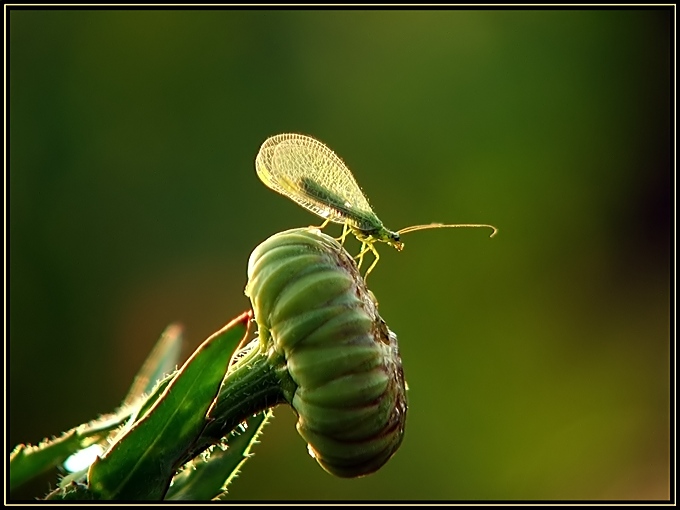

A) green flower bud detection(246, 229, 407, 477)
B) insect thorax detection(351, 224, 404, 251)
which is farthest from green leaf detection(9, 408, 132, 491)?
insect thorax detection(351, 224, 404, 251)

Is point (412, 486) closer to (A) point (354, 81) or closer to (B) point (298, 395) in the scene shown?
(A) point (354, 81)

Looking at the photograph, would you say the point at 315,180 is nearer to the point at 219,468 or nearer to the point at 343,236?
the point at 343,236

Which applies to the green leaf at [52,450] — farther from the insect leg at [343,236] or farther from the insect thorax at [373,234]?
the insect thorax at [373,234]

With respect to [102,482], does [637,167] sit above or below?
below

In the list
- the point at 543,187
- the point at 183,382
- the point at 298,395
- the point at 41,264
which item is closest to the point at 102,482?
the point at 183,382

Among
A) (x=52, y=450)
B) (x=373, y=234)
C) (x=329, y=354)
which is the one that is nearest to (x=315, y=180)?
(x=373, y=234)

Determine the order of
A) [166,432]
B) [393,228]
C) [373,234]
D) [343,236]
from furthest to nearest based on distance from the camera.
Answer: [393,228]
[373,234]
[343,236]
[166,432]
